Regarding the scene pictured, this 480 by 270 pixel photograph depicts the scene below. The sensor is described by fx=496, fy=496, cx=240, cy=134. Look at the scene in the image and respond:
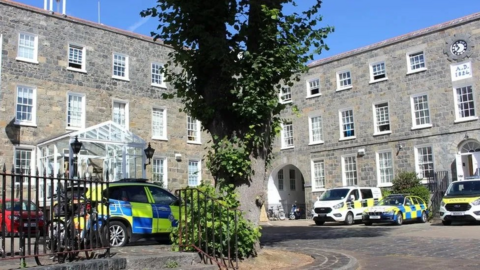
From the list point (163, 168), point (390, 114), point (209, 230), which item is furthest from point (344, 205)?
point (209, 230)

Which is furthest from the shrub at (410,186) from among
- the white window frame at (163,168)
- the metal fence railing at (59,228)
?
the metal fence railing at (59,228)

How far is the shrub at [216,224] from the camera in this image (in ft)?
26.3

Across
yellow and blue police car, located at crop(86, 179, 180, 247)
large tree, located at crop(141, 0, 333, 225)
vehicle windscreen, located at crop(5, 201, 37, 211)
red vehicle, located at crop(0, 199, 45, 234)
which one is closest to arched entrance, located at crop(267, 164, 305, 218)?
yellow and blue police car, located at crop(86, 179, 180, 247)

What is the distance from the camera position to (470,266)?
28.8 ft

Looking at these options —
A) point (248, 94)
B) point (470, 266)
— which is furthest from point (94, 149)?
point (470, 266)

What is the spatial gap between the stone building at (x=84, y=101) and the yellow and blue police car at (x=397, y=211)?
440 inches

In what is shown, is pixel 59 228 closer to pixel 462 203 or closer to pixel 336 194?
pixel 462 203

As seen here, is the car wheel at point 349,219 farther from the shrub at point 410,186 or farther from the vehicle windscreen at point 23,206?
the vehicle windscreen at point 23,206

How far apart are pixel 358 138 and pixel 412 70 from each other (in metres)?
4.90

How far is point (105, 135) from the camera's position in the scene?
909 inches

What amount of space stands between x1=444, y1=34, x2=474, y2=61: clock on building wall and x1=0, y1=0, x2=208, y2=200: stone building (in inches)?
600

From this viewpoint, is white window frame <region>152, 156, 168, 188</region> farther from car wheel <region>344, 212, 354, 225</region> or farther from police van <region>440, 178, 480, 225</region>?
police van <region>440, 178, 480, 225</region>

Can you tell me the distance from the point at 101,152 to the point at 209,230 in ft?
54.8

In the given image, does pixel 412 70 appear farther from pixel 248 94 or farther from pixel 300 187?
pixel 248 94
